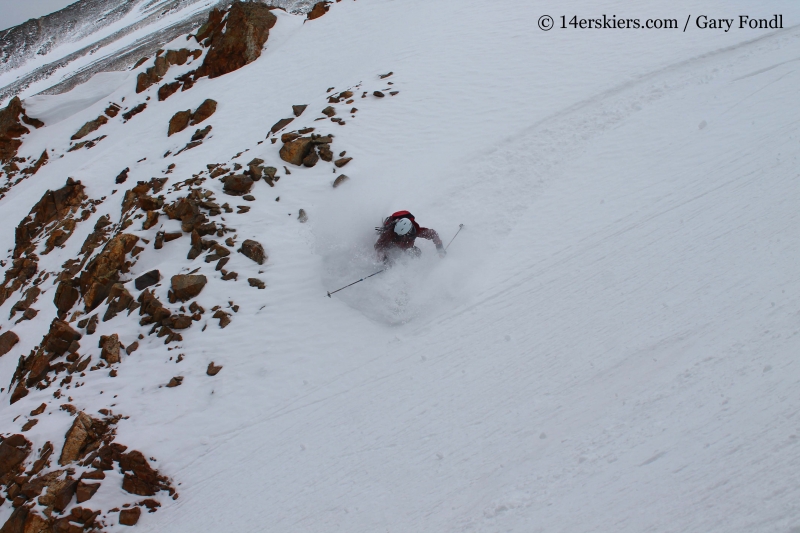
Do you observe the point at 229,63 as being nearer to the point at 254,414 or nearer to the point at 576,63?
the point at 576,63

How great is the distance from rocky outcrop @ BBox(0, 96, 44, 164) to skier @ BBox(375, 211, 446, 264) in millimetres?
23759

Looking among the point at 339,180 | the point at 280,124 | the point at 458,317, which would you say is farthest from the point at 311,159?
the point at 458,317

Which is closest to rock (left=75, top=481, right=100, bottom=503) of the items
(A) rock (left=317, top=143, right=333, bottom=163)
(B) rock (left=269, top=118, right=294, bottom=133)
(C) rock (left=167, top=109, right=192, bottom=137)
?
(A) rock (left=317, top=143, right=333, bottom=163)

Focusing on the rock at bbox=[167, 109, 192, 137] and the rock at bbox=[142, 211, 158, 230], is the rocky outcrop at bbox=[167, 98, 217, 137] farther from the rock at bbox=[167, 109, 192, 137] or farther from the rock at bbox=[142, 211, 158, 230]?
the rock at bbox=[142, 211, 158, 230]

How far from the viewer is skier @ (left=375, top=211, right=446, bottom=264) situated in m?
7.31

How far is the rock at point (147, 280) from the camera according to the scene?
28.6 feet

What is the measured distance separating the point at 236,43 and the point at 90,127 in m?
8.12

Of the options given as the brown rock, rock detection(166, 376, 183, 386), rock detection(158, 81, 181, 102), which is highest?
rock detection(158, 81, 181, 102)

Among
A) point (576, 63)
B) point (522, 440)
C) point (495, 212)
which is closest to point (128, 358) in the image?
point (522, 440)

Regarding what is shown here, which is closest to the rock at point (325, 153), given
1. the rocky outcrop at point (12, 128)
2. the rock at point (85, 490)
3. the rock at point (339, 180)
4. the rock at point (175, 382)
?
the rock at point (339, 180)

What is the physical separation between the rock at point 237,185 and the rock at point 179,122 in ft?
27.6

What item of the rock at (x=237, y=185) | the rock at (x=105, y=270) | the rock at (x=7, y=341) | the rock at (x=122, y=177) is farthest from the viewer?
the rock at (x=122, y=177)

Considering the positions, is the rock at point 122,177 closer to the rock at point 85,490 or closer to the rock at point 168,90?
the rock at point 168,90

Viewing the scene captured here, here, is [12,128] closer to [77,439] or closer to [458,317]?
[77,439]
